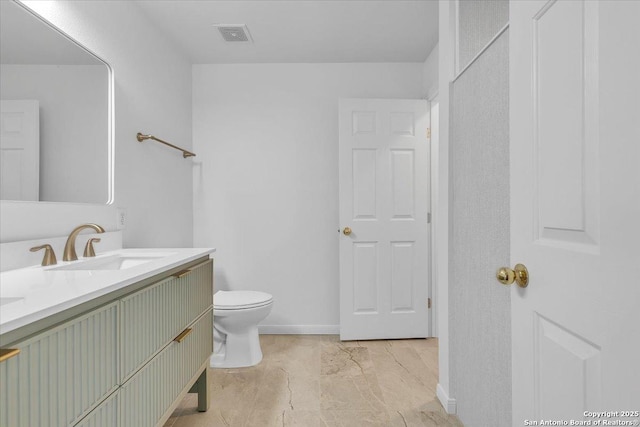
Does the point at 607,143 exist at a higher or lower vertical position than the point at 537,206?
higher

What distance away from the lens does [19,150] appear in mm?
1398

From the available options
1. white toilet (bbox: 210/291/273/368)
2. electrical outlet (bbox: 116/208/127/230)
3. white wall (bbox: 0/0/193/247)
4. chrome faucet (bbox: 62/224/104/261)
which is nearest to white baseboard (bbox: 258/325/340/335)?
white toilet (bbox: 210/291/273/368)

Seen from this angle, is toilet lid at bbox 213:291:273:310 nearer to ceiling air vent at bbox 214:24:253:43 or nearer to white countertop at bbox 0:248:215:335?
white countertop at bbox 0:248:215:335

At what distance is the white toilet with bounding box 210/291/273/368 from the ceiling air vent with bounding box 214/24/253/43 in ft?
6.13

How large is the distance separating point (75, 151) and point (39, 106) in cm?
25

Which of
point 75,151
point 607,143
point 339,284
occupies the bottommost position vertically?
point 339,284

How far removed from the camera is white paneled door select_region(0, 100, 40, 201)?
135cm

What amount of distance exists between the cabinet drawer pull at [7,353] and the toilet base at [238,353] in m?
1.87

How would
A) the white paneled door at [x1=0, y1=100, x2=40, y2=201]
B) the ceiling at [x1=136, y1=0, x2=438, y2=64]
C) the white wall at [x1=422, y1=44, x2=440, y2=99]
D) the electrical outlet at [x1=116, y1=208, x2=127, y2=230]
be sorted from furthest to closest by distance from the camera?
the white wall at [x1=422, y1=44, x2=440, y2=99] < the ceiling at [x1=136, y1=0, x2=438, y2=64] < the electrical outlet at [x1=116, y1=208, x2=127, y2=230] < the white paneled door at [x1=0, y1=100, x2=40, y2=201]

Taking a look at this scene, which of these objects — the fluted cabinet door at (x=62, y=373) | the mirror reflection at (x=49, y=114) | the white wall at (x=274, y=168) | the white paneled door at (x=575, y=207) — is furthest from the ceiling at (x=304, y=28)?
the fluted cabinet door at (x=62, y=373)

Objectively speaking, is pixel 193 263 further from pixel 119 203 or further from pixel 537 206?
pixel 537 206

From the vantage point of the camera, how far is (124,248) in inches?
81.7

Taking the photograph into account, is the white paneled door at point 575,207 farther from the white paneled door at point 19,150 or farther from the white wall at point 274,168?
the white wall at point 274,168

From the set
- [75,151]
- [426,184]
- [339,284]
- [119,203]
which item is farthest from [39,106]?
[426,184]
